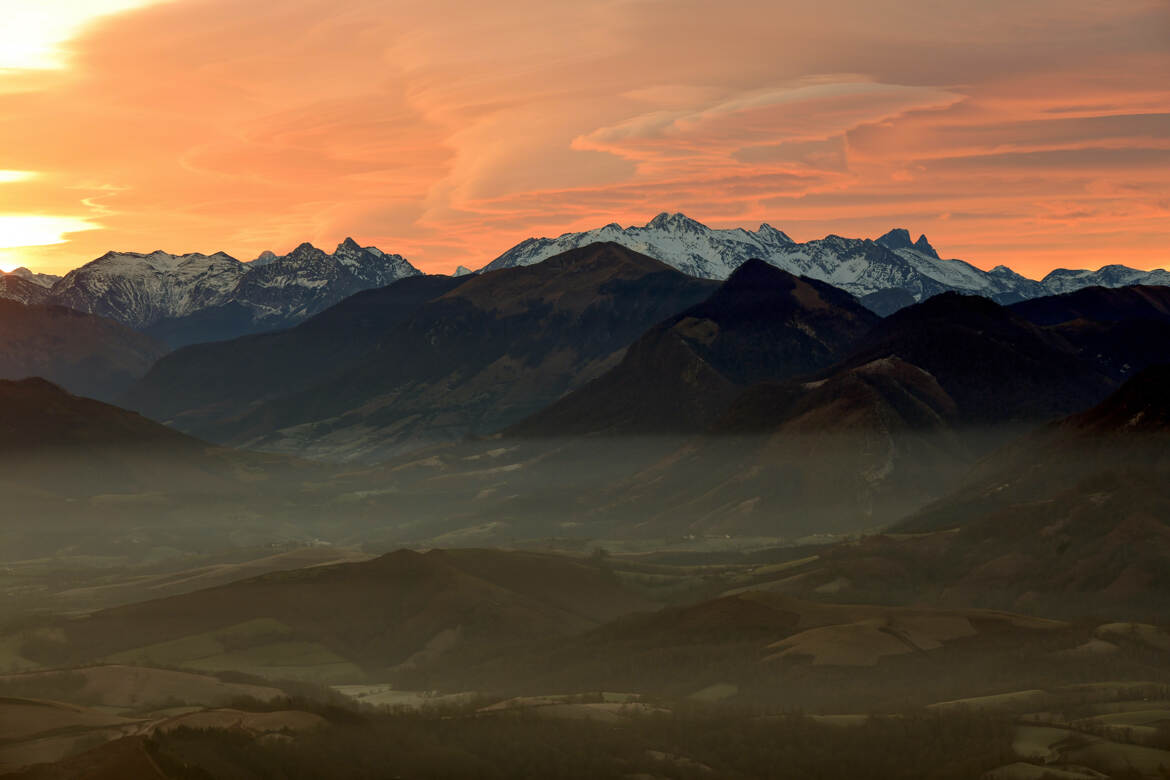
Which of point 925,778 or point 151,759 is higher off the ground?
point 151,759

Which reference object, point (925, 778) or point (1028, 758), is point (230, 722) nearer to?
point (925, 778)

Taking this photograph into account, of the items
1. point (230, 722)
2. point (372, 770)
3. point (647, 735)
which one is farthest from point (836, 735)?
point (230, 722)

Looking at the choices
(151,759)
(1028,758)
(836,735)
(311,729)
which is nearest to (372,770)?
(311,729)

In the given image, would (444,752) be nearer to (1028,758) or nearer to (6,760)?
(6,760)

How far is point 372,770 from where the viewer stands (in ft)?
577

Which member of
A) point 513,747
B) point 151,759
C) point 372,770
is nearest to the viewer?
point 151,759

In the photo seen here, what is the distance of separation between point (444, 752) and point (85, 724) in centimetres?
4480

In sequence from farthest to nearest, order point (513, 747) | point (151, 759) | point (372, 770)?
point (513, 747) → point (372, 770) → point (151, 759)

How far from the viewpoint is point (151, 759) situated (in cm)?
16225

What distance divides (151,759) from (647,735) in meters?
64.1

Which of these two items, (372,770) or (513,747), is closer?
(372,770)

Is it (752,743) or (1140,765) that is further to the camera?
(752,743)

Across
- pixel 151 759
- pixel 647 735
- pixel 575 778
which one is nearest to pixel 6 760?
pixel 151 759

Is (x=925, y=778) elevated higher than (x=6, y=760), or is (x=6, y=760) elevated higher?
(x=6, y=760)
